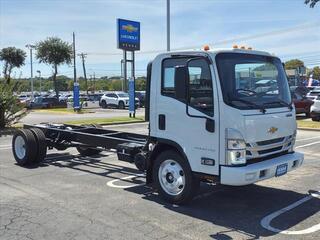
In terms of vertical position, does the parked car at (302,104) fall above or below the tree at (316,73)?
below

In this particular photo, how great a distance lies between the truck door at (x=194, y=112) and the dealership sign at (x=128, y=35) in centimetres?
2491

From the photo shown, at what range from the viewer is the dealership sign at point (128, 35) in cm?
3175

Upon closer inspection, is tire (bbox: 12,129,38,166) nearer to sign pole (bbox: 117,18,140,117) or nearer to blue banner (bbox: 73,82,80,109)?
sign pole (bbox: 117,18,140,117)

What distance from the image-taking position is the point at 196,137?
6.80 m

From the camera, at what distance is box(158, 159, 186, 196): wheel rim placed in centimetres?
710

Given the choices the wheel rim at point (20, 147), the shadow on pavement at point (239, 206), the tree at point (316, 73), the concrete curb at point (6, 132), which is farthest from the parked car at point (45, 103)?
the tree at point (316, 73)

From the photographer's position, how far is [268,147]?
22.4ft

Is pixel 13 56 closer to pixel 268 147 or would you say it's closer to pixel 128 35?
pixel 128 35

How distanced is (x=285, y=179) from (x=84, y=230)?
4675 millimetres

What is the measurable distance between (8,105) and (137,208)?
44.3 feet

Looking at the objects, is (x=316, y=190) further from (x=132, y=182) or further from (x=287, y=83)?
(x=132, y=182)

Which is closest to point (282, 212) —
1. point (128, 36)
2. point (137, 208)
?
point (137, 208)

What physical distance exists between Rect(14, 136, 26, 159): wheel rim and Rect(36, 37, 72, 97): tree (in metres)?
47.1

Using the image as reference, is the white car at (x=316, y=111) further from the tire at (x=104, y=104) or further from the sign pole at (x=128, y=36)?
the tire at (x=104, y=104)
